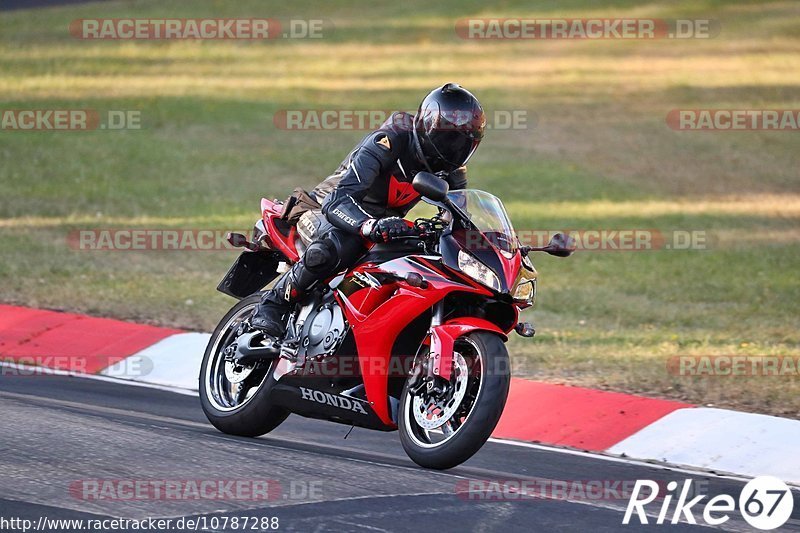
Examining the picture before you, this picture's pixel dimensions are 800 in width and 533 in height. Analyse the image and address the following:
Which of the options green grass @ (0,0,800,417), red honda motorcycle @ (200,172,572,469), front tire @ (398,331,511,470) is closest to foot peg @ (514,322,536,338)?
red honda motorcycle @ (200,172,572,469)

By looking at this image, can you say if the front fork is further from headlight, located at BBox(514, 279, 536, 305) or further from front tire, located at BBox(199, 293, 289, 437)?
front tire, located at BBox(199, 293, 289, 437)

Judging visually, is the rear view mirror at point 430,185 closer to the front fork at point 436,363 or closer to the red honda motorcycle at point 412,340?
the red honda motorcycle at point 412,340

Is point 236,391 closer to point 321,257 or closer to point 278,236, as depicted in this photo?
point 278,236

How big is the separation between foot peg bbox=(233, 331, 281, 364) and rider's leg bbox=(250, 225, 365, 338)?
11cm

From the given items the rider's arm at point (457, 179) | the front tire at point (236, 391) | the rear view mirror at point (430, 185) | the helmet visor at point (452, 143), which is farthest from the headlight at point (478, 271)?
the front tire at point (236, 391)

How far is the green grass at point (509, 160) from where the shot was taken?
41.9 feet

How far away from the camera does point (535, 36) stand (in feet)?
104

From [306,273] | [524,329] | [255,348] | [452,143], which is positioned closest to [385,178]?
[452,143]

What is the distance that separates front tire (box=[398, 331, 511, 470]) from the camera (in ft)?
22.6

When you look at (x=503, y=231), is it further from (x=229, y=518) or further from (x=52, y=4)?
(x=52, y=4)

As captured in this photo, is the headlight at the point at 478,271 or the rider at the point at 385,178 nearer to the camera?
the headlight at the point at 478,271

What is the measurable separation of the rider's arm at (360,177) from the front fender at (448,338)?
0.80 m

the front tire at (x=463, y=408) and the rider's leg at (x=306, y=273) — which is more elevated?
the rider's leg at (x=306, y=273)

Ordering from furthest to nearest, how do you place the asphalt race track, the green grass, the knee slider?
the green grass, the knee slider, the asphalt race track
